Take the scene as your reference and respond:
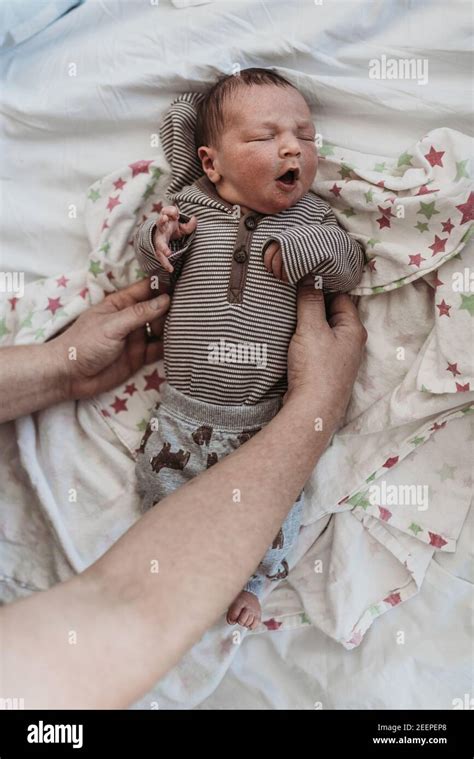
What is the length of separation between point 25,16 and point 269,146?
0.61 m

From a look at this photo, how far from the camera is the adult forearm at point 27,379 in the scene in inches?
48.9

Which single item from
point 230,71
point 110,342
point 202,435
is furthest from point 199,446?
point 230,71

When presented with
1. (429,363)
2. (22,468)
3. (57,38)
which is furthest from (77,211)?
(429,363)

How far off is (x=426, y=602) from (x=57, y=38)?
1.40 meters

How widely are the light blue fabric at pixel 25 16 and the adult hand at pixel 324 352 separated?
782 mm

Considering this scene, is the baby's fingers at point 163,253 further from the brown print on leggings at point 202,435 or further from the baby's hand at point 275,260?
the brown print on leggings at point 202,435

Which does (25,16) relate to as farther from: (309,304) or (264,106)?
(309,304)

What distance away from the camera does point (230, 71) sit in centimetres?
133

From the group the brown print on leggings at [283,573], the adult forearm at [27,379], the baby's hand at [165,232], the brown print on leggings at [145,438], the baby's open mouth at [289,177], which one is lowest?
the brown print on leggings at [283,573]

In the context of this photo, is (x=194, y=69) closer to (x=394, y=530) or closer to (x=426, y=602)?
(x=394, y=530)

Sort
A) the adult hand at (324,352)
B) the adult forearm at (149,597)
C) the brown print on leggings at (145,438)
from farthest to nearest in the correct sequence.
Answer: the brown print on leggings at (145,438) → the adult hand at (324,352) → the adult forearm at (149,597)

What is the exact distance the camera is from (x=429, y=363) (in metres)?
1.21

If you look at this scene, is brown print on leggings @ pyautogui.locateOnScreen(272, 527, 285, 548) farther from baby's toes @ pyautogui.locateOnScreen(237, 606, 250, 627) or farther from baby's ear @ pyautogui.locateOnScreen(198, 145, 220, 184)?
baby's ear @ pyautogui.locateOnScreen(198, 145, 220, 184)

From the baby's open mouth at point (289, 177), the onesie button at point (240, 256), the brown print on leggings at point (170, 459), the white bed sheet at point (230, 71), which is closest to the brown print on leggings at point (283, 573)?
the white bed sheet at point (230, 71)
